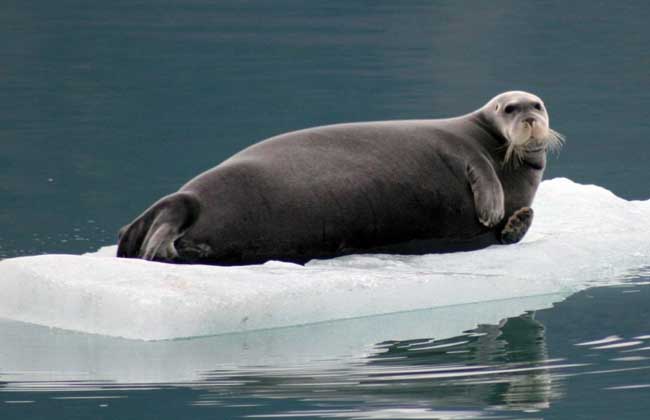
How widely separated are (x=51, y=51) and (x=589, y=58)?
7703mm

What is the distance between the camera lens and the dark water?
6.03 m

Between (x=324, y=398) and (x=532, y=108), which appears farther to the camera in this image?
(x=532, y=108)

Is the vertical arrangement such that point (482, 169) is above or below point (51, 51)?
above

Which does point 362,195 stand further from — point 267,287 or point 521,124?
point 267,287

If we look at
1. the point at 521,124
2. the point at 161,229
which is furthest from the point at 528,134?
the point at 161,229

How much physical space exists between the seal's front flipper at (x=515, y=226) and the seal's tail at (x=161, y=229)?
6.42 feet

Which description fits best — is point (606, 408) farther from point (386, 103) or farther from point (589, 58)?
point (589, 58)

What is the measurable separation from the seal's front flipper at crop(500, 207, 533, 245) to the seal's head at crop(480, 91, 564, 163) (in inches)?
15.2

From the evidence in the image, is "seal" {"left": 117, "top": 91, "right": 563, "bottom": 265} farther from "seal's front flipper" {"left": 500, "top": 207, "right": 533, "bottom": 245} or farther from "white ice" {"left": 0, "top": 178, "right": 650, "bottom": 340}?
"white ice" {"left": 0, "top": 178, "right": 650, "bottom": 340}

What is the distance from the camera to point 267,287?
288 inches

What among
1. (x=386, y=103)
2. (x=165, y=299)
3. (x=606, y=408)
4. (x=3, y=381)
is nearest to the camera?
(x=606, y=408)

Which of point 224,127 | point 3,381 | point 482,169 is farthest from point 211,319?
point 224,127

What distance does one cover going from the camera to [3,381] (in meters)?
6.29

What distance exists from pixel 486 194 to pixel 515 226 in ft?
0.86
